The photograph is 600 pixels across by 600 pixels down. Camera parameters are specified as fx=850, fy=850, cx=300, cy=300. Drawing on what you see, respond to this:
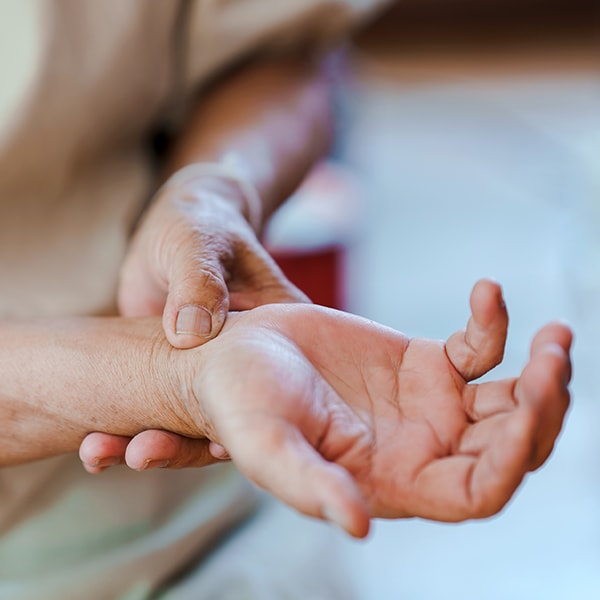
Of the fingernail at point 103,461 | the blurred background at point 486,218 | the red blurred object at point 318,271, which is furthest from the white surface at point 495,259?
the fingernail at point 103,461

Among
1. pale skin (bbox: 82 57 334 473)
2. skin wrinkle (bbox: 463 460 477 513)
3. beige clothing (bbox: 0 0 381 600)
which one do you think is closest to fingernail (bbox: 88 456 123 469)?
pale skin (bbox: 82 57 334 473)

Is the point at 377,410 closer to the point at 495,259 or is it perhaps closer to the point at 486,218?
the point at 495,259

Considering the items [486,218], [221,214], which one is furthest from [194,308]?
[486,218]

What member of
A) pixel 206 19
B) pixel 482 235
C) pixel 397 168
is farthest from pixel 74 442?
pixel 397 168

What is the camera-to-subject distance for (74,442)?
0.57 m

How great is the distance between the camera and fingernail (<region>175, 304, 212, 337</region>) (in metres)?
0.50

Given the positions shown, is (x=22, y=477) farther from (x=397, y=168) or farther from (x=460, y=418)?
(x=397, y=168)

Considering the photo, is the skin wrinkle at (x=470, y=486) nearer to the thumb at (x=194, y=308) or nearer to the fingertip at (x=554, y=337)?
the fingertip at (x=554, y=337)

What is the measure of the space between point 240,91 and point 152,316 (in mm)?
288

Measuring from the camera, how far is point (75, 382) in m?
0.56

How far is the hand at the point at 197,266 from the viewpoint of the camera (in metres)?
0.51

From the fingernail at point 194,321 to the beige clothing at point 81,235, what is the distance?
17 cm

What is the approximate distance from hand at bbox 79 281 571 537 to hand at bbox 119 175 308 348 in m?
0.02

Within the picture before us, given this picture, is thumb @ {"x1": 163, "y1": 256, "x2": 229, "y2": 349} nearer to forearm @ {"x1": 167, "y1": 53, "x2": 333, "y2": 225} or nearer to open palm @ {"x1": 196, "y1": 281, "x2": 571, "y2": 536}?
open palm @ {"x1": 196, "y1": 281, "x2": 571, "y2": 536}
